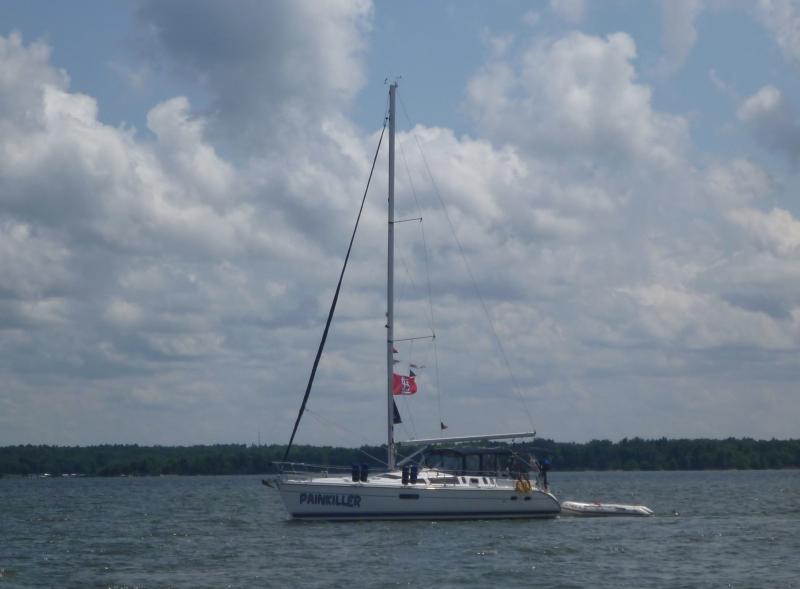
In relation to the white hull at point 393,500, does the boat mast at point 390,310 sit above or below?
above

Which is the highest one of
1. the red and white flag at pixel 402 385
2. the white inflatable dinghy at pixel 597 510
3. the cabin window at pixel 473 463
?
the red and white flag at pixel 402 385

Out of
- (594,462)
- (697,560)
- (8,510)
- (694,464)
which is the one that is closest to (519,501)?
(697,560)

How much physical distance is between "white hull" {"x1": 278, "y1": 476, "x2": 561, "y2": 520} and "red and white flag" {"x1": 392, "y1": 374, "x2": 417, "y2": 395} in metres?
3.79

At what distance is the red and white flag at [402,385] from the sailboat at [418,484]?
0.47 ft

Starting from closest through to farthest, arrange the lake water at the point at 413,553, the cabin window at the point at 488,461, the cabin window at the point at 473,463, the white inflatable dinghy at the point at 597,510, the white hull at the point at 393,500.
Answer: the lake water at the point at 413,553
the white hull at the point at 393,500
the cabin window at the point at 473,463
the cabin window at the point at 488,461
the white inflatable dinghy at the point at 597,510

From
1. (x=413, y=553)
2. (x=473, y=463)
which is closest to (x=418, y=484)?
(x=473, y=463)

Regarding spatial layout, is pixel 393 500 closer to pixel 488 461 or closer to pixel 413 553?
pixel 488 461

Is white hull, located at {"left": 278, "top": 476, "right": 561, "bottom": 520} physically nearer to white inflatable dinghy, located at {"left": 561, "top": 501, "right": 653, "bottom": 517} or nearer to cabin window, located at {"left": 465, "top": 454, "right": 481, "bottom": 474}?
cabin window, located at {"left": 465, "top": 454, "right": 481, "bottom": 474}

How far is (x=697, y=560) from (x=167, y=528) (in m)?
27.1

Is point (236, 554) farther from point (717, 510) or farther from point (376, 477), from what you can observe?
point (717, 510)

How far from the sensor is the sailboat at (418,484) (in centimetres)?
4962

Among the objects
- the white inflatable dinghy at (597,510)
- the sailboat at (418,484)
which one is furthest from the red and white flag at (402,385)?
the white inflatable dinghy at (597,510)

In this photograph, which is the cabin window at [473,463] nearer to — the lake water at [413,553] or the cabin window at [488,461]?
the cabin window at [488,461]

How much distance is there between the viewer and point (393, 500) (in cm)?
4947
